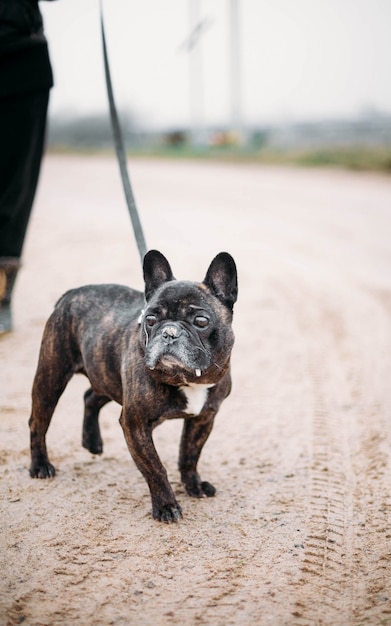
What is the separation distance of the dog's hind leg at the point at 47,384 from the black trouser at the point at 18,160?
2.28 metres

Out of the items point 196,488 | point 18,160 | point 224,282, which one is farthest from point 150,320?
point 18,160

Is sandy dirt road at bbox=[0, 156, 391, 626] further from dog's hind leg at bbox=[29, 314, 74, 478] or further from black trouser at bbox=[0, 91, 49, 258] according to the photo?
black trouser at bbox=[0, 91, 49, 258]

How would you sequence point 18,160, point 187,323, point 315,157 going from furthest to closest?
point 315,157 → point 18,160 → point 187,323

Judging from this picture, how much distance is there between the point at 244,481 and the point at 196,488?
1.25 ft

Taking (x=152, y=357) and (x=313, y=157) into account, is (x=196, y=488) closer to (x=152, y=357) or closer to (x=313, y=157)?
(x=152, y=357)

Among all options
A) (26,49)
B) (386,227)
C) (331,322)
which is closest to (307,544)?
(26,49)

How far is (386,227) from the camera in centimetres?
1300

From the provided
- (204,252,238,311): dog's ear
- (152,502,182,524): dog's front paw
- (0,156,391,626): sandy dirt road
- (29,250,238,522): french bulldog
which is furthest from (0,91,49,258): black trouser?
(152,502,182,524): dog's front paw

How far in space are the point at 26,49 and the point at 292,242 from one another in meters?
7.03

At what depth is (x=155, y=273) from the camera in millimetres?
3773

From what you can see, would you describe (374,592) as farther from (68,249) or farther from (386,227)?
(386,227)

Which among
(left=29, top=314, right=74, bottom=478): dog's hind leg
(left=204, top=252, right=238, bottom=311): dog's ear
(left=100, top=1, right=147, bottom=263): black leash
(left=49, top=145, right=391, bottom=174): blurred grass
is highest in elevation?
(left=100, top=1, right=147, bottom=263): black leash

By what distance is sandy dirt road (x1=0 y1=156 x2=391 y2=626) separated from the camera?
3.06 meters

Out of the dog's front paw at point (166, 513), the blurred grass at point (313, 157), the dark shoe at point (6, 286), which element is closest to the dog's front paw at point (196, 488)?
the dog's front paw at point (166, 513)
